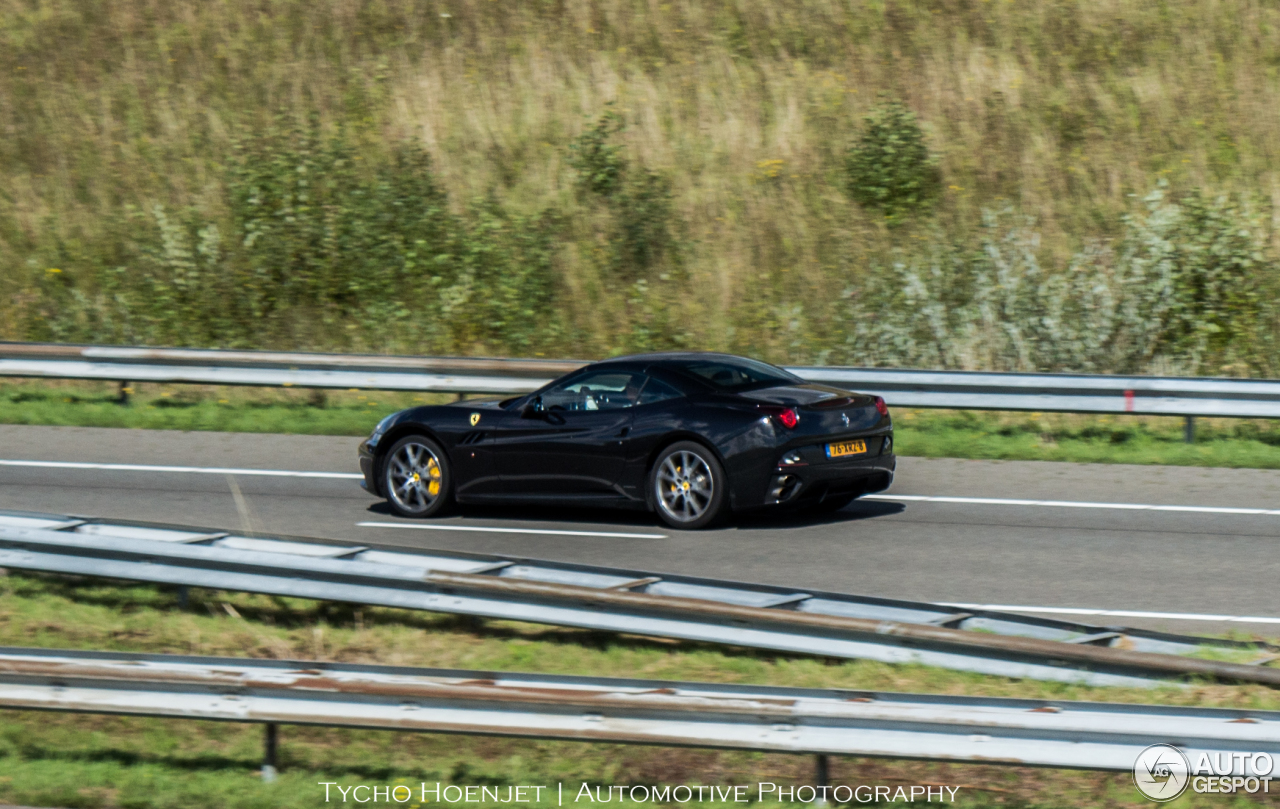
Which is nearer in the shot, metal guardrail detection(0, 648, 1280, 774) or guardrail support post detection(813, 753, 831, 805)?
metal guardrail detection(0, 648, 1280, 774)

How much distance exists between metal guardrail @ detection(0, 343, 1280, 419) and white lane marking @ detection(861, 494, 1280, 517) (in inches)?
100

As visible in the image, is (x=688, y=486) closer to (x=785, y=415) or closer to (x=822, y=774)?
(x=785, y=415)

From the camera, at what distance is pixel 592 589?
23.1 feet

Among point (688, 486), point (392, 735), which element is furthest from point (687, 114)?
point (392, 735)

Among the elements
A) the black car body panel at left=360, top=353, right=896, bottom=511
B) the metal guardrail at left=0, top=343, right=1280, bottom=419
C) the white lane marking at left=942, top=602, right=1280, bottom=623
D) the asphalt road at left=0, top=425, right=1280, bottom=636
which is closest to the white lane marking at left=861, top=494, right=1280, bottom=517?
the asphalt road at left=0, top=425, right=1280, bottom=636

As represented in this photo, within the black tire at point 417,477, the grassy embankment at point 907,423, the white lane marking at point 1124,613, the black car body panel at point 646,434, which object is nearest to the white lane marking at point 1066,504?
the black car body panel at point 646,434

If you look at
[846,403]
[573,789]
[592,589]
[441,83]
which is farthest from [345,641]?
[441,83]

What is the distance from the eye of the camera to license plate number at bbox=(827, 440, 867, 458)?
10086 mm

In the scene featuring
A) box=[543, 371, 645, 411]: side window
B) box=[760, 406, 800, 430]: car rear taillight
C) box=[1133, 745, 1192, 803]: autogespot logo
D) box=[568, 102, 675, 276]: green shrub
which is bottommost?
box=[1133, 745, 1192, 803]: autogespot logo

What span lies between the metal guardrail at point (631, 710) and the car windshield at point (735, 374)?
5247 millimetres

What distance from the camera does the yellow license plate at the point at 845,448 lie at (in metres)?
10.1

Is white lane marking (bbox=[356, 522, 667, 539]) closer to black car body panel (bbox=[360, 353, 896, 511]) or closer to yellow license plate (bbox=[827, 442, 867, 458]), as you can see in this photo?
black car body panel (bbox=[360, 353, 896, 511])

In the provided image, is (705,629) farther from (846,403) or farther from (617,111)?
(617,111)

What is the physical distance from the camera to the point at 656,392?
1047 centimetres
